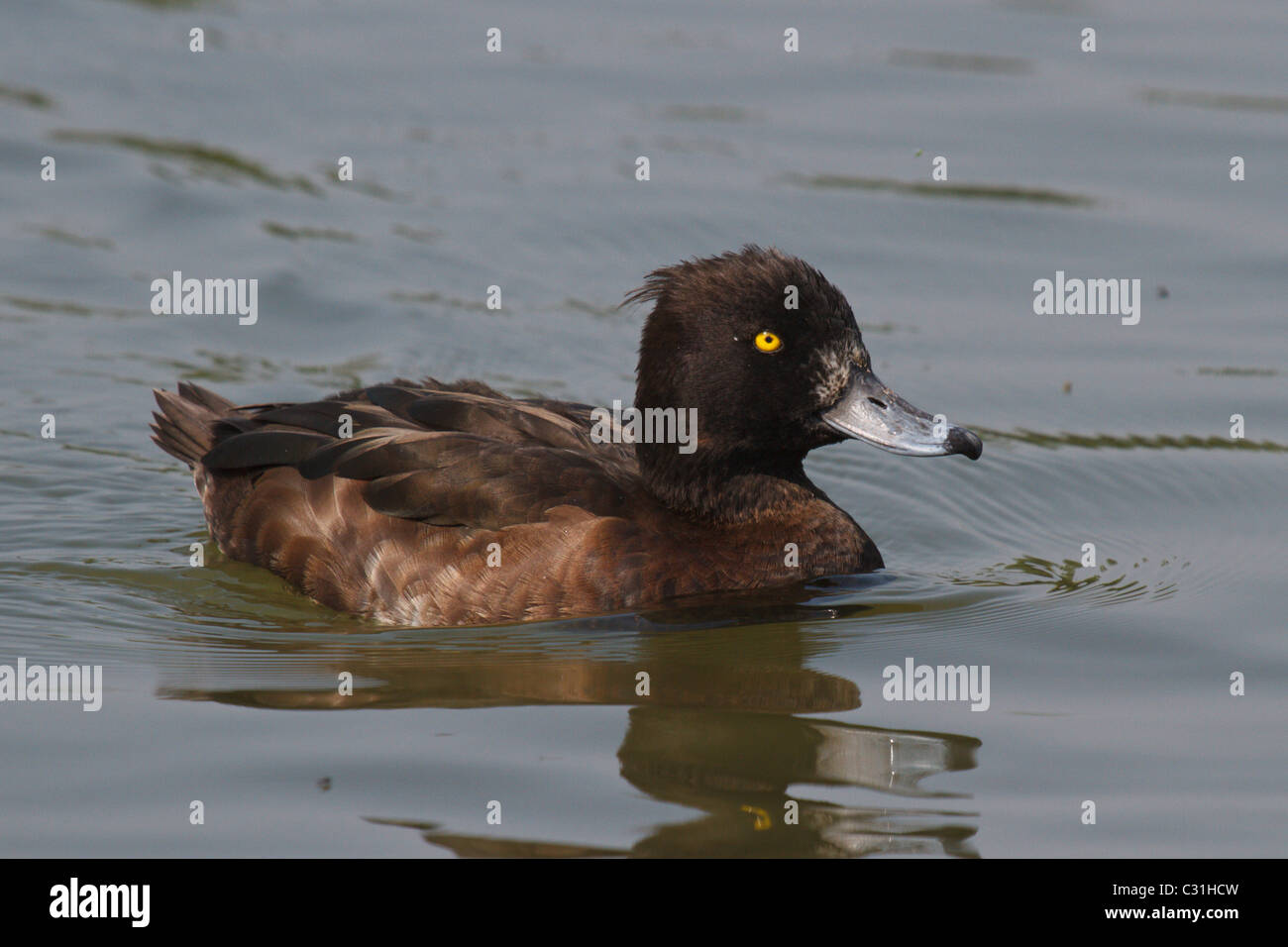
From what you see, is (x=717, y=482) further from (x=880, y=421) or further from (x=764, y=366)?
(x=880, y=421)

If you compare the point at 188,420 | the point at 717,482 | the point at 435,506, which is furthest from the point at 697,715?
the point at 188,420

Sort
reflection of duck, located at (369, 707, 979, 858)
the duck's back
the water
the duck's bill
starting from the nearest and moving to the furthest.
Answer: reflection of duck, located at (369, 707, 979, 858) < the water < the duck's back < the duck's bill

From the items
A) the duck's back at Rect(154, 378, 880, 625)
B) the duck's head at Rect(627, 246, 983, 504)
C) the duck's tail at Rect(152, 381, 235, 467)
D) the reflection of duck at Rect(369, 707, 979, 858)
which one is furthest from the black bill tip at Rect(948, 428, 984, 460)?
the duck's tail at Rect(152, 381, 235, 467)

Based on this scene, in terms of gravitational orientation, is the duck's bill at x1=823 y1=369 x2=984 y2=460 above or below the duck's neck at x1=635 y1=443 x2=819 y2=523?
above

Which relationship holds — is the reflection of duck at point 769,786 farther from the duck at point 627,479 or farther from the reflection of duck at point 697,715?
the duck at point 627,479

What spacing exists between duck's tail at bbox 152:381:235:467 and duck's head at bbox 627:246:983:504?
2494 millimetres

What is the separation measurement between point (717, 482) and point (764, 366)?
A: 2.12 ft

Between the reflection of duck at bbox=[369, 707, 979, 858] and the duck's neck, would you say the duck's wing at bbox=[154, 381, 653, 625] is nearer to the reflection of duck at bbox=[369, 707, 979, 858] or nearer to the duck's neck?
the duck's neck

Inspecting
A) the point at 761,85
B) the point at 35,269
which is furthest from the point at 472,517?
the point at 761,85

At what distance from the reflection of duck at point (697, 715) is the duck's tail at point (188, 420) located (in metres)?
1.65

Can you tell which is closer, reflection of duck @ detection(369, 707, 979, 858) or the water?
reflection of duck @ detection(369, 707, 979, 858)

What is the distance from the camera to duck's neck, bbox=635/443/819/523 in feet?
29.2
